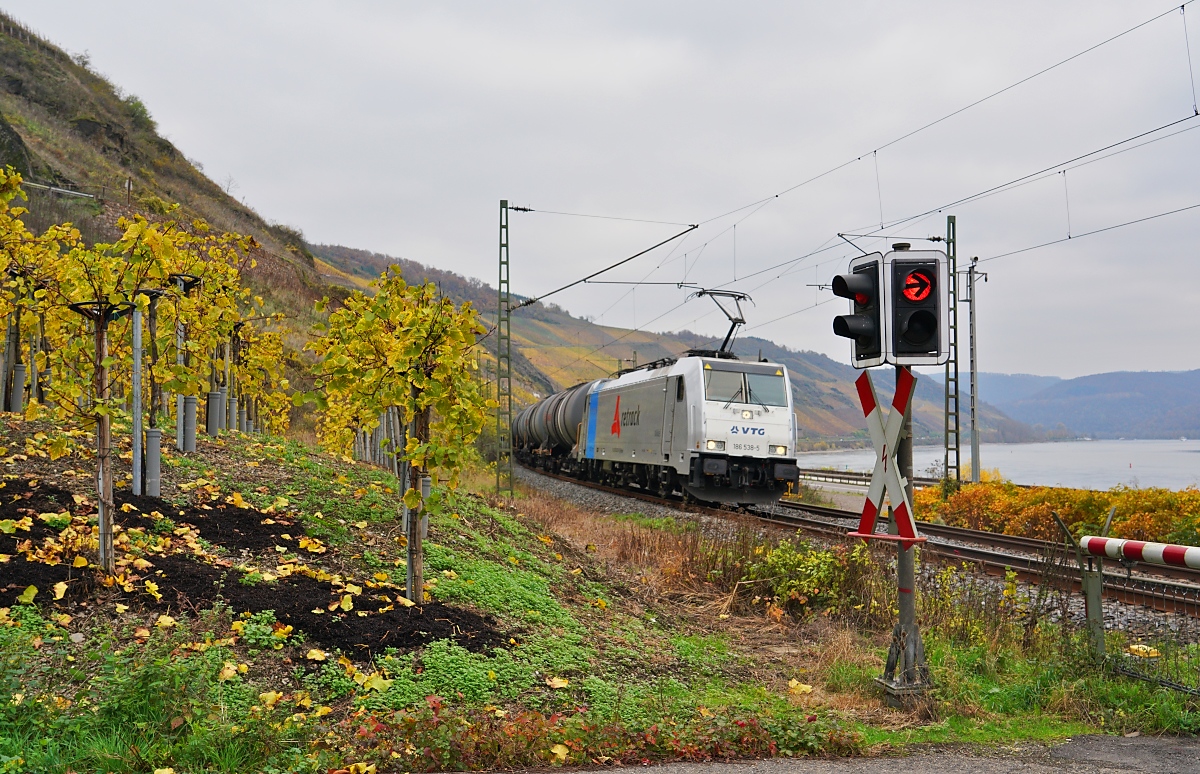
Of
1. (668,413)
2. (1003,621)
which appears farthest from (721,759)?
(668,413)

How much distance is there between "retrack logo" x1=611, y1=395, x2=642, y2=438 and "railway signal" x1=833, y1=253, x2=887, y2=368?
674 inches

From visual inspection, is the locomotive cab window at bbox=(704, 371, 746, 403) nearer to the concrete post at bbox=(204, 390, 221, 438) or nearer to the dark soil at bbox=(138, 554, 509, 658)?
the concrete post at bbox=(204, 390, 221, 438)

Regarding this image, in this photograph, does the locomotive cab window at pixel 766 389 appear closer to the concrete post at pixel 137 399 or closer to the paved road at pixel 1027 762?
the concrete post at pixel 137 399

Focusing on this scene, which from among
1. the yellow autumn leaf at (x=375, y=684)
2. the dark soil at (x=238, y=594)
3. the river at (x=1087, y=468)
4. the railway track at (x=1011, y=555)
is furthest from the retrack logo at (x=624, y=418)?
the yellow autumn leaf at (x=375, y=684)

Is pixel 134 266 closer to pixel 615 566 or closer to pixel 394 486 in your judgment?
pixel 394 486

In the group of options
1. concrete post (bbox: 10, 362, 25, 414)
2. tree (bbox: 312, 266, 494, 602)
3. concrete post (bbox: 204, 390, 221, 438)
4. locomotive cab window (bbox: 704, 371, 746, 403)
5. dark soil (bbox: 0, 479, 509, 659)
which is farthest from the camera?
Answer: locomotive cab window (bbox: 704, 371, 746, 403)

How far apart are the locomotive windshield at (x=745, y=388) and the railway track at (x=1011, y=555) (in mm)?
2527

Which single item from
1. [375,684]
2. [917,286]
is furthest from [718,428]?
[375,684]

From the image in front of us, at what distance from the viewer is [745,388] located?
66.1 feet

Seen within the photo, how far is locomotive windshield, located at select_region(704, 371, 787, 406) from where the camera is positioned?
20.0 meters

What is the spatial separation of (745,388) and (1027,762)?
15.2m

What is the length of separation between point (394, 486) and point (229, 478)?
2565mm

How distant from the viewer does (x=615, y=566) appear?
39.1 ft

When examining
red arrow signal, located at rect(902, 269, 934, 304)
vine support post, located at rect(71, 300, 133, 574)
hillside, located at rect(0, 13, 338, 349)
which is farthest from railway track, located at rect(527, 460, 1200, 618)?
hillside, located at rect(0, 13, 338, 349)
